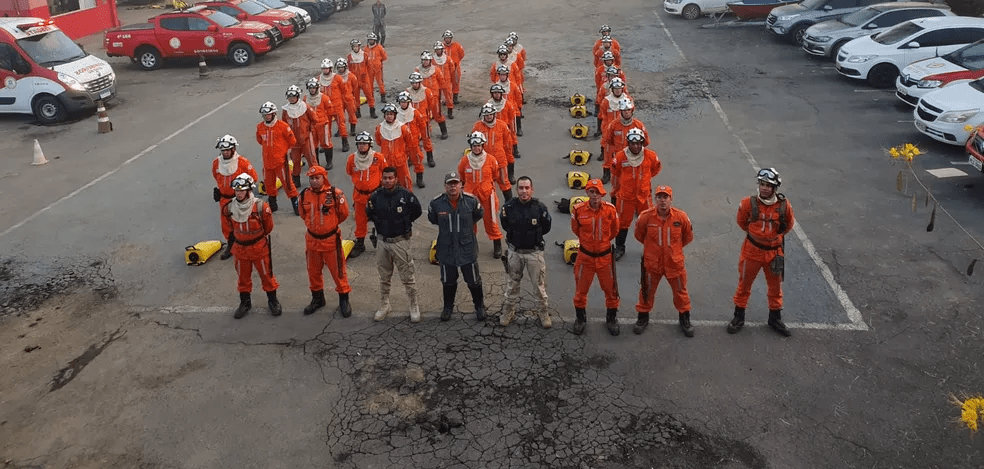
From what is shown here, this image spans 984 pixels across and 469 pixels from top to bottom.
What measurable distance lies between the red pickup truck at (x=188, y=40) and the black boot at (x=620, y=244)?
16314 millimetres

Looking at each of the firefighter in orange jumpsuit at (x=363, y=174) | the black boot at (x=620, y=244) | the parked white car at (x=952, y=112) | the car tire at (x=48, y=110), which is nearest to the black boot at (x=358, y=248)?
the firefighter in orange jumpsuit at (x=363, y=174)

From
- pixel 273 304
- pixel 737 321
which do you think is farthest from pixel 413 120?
pixel 737 321

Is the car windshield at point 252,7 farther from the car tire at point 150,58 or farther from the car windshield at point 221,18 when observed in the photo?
the car tire at point 150,58

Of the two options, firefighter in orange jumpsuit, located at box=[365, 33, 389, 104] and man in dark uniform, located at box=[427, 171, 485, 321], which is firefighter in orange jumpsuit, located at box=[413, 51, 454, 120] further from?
man in dark uniform, located at box=[427, 171, 485, 321]

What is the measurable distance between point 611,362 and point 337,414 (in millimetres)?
2723

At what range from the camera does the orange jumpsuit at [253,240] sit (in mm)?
7941

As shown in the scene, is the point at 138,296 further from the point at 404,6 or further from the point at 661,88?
the point at 404,6

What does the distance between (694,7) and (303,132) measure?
2008 centimetres

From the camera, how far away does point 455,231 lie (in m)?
8.03

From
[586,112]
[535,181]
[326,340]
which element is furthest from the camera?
[586,112]

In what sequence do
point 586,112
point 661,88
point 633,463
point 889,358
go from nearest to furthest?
point 633,463
point 889,358
point 586,112
point 661,88

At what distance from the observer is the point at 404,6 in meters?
33.9

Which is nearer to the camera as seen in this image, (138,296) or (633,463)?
(633,463)

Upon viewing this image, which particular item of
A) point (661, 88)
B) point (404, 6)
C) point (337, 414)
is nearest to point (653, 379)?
point (337, 414)
